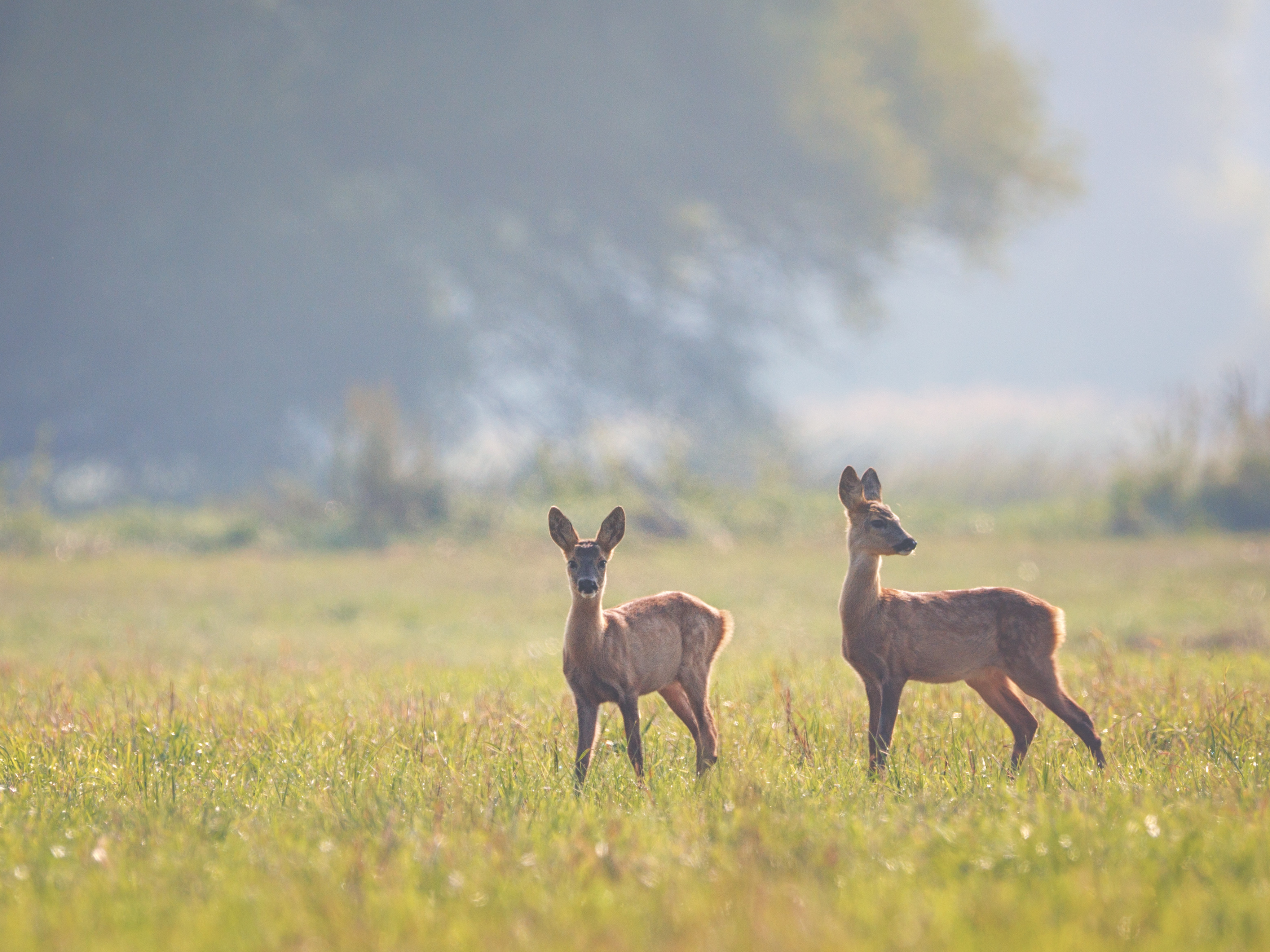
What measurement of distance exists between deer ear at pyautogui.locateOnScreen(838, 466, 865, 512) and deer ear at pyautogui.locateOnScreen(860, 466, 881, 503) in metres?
0.07

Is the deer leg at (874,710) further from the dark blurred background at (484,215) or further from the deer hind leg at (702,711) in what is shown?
the dark blurred background at (484,215)

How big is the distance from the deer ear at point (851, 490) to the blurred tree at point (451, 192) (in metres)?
27.9

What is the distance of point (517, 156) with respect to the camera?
107 ft

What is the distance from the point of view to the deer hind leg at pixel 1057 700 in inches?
220

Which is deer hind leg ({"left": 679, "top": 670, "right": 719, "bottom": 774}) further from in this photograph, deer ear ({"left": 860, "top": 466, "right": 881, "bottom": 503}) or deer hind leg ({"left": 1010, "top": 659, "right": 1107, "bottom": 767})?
deer hind leg ({"left": 1010, "top": 659, "right": 1107, "bottom": 767})

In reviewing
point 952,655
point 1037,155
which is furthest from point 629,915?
point 1037,155

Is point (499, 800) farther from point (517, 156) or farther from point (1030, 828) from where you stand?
point (517, 156)

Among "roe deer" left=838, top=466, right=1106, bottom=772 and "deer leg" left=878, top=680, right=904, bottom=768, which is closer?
"deer leg" left=878, top=680, right=904, bottom=768

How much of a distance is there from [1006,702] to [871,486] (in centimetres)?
115

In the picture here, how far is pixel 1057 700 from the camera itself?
18.5ft

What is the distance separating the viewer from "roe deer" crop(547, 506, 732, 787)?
547 cm

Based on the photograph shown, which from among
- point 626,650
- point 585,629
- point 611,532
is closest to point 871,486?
point 611,532

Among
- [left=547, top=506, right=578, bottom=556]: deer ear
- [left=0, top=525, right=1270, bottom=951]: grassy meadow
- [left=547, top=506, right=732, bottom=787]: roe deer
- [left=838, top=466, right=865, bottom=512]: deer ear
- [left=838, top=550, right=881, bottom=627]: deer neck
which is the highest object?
[left=838, top=466, right=865, bottom=512]: deer ear

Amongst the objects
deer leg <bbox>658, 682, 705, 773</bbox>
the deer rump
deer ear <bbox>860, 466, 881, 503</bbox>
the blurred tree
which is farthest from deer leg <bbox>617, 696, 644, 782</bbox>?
the blurred tree
